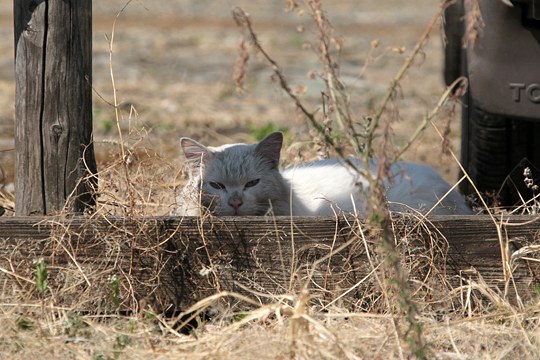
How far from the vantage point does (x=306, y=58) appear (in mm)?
12555

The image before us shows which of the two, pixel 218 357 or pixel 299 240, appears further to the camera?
pixel 299 240

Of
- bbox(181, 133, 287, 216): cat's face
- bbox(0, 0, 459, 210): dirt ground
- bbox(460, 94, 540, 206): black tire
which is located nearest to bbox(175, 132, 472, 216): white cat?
bbox(181, 133, 287, 216): cat's face

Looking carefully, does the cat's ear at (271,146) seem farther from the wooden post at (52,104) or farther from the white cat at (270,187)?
the wooden post at (52,104)

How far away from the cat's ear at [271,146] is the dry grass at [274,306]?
28.1 inches

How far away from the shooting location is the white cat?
157 inches

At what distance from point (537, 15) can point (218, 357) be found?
1.86 meters

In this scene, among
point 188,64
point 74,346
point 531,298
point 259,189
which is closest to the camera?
point 74,346

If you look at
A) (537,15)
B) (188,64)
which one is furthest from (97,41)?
(537,15)

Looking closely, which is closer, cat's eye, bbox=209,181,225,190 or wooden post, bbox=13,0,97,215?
wooden post, bbox=13,0,97,215

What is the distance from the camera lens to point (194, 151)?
413 centimetres

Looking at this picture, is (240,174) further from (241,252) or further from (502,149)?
(502,149)

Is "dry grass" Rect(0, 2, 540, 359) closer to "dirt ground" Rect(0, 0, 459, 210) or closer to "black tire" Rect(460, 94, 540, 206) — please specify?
"dirt ground" Rect(0, 0, 459, 210)

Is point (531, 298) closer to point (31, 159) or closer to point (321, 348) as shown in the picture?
point (321, 348)

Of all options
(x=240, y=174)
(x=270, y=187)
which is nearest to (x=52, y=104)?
(x=240, y=174)
